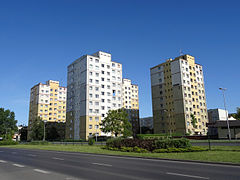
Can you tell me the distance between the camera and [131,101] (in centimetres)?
13088

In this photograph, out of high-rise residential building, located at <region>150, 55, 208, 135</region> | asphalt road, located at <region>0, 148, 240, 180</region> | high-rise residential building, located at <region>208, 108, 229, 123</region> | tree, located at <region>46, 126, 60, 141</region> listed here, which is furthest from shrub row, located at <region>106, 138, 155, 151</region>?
high-rise residential building, located at <region>208, 108, 229, 123</region>

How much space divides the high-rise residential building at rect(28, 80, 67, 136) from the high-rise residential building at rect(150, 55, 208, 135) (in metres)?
54.9

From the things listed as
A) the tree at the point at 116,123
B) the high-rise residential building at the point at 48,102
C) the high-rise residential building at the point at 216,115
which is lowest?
the tree at the point at 116,123

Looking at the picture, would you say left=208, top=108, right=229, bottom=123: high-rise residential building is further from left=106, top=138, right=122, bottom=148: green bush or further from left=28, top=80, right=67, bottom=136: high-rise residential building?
left=106, top=138, right=122, bottom=148: green bush

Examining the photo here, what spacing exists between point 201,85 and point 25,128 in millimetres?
95017

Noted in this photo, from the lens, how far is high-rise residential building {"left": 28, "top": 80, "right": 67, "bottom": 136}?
111250mm

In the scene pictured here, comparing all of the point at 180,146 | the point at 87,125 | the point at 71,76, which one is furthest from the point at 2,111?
the point at 180,146

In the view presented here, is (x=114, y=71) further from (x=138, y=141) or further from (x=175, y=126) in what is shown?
(x=138, y=141)

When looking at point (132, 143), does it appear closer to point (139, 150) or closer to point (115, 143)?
point (139, 150)

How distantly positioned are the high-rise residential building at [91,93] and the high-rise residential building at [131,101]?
4025 cm

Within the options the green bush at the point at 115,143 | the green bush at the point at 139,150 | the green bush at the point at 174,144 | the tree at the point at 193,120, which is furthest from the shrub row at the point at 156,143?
the tree at the point at 193,120

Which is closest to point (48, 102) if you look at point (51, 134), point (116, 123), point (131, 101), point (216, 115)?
point (51, 134)

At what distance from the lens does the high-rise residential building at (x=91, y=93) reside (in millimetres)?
76938

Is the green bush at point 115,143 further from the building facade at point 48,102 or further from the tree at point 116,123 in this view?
the building facade at point 48,102
